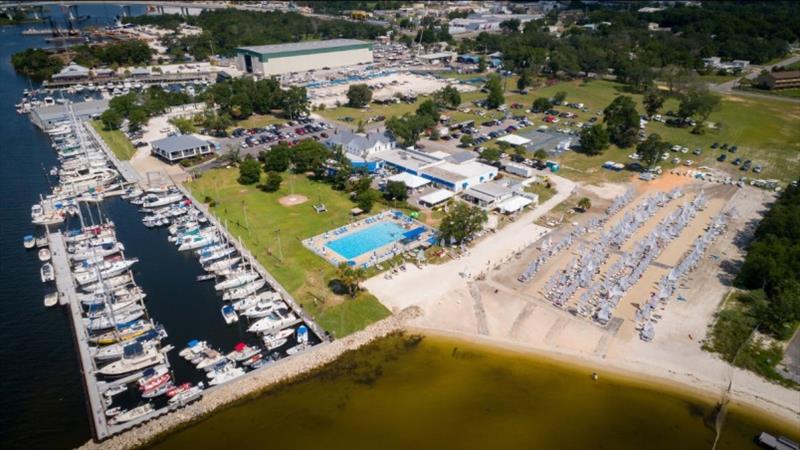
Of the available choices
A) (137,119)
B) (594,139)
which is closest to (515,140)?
(594,139)

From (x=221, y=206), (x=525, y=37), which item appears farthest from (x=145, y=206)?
(x=525, y=37)

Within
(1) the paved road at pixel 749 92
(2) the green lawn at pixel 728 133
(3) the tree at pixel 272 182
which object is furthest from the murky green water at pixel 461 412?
(1) the paved road at pixel 749 92

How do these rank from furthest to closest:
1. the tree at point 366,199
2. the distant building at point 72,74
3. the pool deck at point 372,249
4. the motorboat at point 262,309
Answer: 1. the distant building at point 72,74
2. the tree at point 366,199
3. the pool deck at point 372,249
4. the motorboat at point 262,309

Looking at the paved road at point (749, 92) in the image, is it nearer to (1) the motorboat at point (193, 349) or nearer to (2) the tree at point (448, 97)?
(2) the tree at point (448, 97)

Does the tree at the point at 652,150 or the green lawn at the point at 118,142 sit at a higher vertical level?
the green lawn at the point at 118,142

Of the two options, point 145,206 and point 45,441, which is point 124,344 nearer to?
point 45,441

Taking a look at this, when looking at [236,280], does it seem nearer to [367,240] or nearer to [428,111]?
[367,240]
